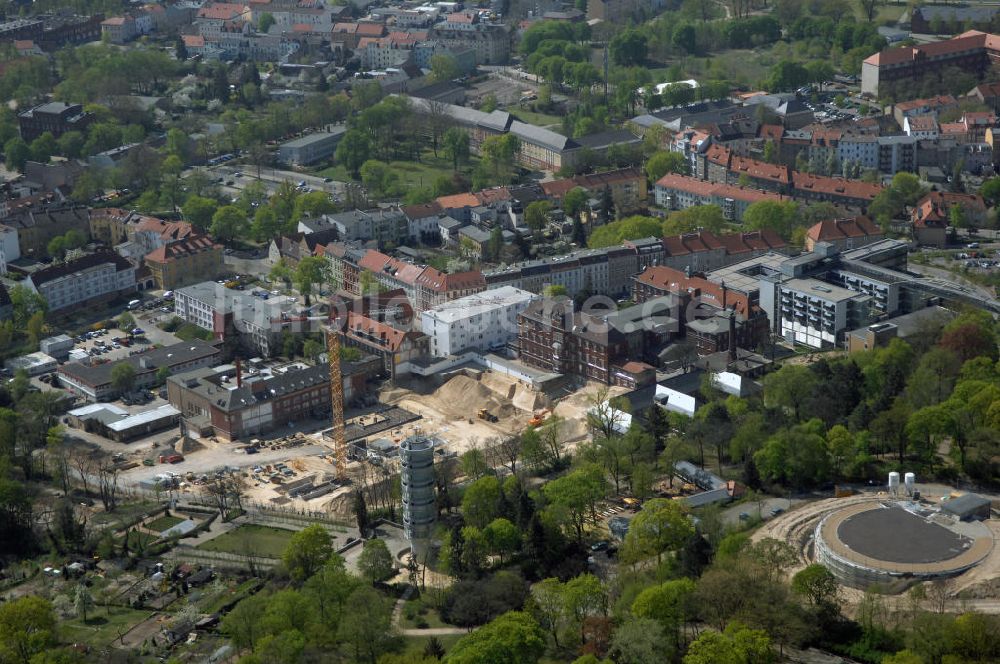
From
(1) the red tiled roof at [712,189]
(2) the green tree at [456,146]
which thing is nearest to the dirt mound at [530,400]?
(1) the red tiled roof at [712,189]

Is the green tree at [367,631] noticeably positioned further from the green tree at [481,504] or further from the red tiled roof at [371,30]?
the red tiled roof at [371,30]

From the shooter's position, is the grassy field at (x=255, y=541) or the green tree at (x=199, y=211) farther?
the green tree at (x=199, y=211)

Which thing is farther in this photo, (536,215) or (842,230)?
(536,215)

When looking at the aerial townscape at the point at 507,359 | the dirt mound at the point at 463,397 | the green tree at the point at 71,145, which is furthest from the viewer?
the green tree at the point at 71,145

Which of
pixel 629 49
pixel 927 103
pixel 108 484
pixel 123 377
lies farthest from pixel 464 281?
pixel 629 49

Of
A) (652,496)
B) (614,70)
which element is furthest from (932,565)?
(614,70)

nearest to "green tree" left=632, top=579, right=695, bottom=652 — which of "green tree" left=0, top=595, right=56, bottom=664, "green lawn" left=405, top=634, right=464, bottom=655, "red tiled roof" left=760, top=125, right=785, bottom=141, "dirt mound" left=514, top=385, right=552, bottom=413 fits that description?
"green lawn" left=405, top=634, right=464, bottom=655

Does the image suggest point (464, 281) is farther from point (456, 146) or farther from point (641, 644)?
point (641, 644)

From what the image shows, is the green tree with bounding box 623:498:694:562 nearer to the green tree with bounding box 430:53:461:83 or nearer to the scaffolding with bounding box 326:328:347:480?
the scaffolding with bounding box 326:328:347:480
